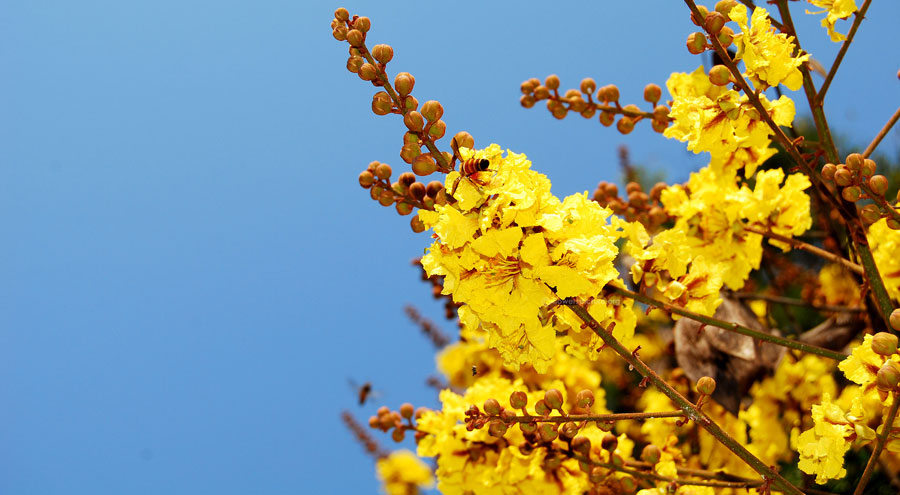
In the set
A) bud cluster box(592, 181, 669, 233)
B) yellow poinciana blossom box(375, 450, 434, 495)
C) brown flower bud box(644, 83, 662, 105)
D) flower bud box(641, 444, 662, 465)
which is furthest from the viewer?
yellow poinciana blossom box(375, 450, 434, 495)

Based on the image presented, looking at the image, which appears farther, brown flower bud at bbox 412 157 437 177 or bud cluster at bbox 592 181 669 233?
bud cluster at bbox 592 181 669 233

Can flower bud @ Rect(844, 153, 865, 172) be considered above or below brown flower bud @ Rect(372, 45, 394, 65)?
below

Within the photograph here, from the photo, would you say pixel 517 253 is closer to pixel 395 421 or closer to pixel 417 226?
pixel 417 226

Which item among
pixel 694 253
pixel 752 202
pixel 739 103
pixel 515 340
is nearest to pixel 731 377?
pixel 694 253

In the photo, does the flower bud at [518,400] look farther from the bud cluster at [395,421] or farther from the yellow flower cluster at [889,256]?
the yellow flower cluster at [889,256]

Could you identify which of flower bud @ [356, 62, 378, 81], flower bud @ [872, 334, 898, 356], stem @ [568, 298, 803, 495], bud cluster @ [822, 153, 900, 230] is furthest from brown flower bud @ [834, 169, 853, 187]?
flower bud @ [356, 62, 378, 81]

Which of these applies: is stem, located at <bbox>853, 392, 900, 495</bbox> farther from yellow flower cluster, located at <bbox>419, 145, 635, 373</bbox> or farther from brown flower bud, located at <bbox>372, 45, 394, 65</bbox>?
brown flower bud, located at <bbox>372, 45, 394, 65</bbox>

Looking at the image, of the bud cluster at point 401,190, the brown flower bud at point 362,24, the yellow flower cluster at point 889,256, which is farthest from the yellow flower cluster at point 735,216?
the brown flower bud at point 362,24
